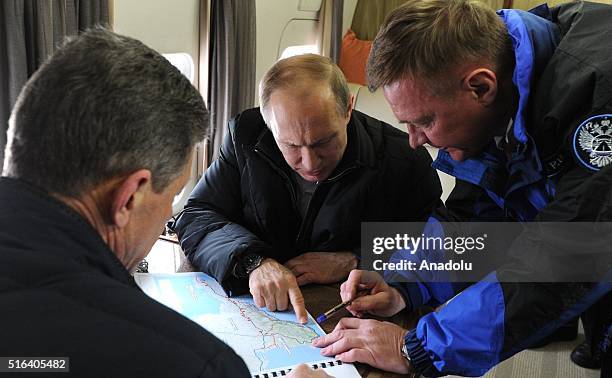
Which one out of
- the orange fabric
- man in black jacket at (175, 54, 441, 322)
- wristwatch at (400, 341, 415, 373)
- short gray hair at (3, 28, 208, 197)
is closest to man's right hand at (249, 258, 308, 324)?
man in black jacket at (175, 54, 441, 322)

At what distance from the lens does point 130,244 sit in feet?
3.21

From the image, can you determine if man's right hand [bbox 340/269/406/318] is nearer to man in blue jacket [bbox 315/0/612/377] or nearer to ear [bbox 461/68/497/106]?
man in blue jacket [bbox 315/0/612/377]

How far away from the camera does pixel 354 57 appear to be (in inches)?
243

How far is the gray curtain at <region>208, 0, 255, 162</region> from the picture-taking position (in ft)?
14.3

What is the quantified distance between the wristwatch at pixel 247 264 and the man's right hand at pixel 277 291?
0.11ft

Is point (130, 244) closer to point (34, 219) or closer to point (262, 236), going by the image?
point (34, 219)

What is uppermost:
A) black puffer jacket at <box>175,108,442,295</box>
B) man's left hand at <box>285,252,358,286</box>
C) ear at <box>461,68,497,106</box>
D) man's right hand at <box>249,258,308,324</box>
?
ear at <box>461,68,497,106</box>

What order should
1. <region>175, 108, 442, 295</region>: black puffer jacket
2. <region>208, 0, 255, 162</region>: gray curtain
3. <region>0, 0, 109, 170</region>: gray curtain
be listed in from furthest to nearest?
<region>208, 0, 255, 162</region>: gray curtain → <region>0, 0, 109, 170</region>: gray curtain → <region>175, 108, 442, 295</region>: black puffer jacket

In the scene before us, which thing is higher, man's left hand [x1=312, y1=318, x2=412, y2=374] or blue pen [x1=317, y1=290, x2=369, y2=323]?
man's left hand [x1=312, y1=318, x2=412, y2=374]

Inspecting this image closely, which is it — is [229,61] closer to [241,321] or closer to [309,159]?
[309,159]

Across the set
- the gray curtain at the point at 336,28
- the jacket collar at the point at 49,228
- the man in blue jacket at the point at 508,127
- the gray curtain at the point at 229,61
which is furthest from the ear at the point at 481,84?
the gray curtain at the point at 336,28

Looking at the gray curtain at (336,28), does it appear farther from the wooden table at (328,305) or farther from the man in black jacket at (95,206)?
the man in black jacket at (95,206)

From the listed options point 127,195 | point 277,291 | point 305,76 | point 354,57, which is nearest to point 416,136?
point 305,76

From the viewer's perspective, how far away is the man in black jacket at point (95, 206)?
72 cm
